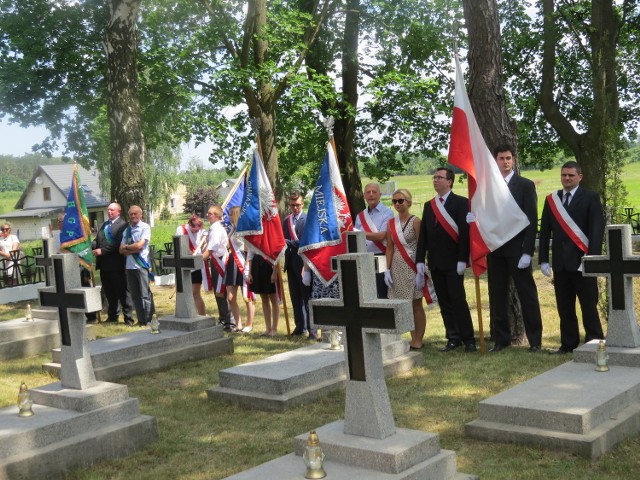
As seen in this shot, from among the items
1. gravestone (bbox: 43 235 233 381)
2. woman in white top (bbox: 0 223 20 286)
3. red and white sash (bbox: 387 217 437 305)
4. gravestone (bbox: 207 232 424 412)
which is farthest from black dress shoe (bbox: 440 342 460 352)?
woman in white top (bbox: 0 223 20 286)

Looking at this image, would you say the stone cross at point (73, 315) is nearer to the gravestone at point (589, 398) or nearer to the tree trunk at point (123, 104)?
the gravestone at point (589, 398)

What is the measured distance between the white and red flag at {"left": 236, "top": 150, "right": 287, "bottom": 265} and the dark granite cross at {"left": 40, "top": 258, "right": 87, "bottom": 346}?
4310 millimetres

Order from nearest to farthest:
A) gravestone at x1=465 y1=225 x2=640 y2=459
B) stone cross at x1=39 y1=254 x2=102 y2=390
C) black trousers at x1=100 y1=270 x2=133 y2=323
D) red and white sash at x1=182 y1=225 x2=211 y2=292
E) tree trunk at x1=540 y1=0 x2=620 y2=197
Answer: gravestone at x1=465 y1=225 x2=640 y2=459 → stone cross at x1=39 y1=254 x2=102 y2=390 → red and white sash at x1=182 y1=225 x2=211 y2=292 → black trousers at x1=100 y1=270 x2=133 y2=323 → tree trunk at x1=540 y1=0 x2=620 y2=197

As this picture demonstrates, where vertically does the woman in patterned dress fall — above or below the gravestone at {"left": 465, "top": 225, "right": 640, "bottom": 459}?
above

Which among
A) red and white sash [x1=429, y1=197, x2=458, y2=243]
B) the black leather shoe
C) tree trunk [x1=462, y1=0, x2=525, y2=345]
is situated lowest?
the black leather shoe

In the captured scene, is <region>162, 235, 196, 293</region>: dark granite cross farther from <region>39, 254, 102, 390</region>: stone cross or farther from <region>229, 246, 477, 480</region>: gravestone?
<region>229, 246, 477, 480</region>: gravestone

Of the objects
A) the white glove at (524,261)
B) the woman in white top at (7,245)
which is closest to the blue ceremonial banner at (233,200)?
the white glove at (524,261)

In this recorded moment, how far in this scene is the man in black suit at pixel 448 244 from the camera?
905 cm

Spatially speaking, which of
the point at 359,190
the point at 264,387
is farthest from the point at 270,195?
the point at 359,190

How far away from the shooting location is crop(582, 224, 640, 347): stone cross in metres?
7.01

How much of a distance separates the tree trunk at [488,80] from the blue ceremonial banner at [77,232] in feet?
20.4

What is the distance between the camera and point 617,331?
23.2 feet

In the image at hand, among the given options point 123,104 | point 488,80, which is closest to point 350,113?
point 123,104

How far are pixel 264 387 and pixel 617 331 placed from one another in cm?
317
